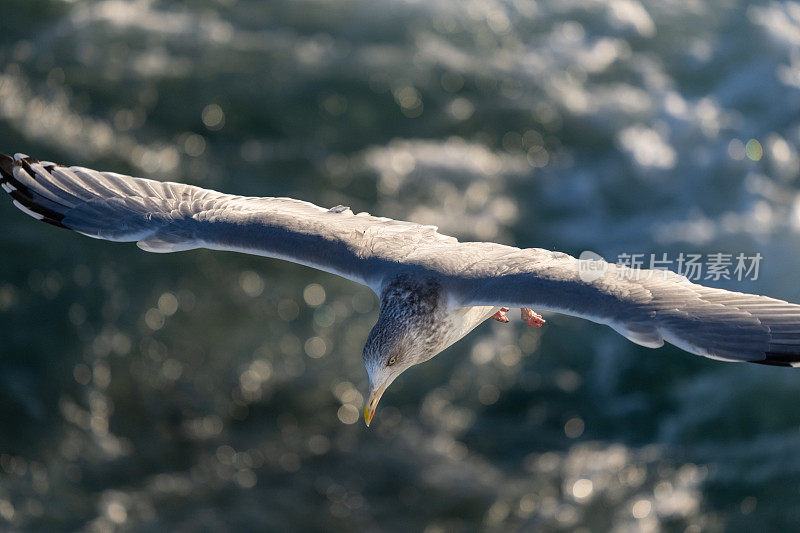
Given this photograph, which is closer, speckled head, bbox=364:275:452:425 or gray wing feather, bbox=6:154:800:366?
gray wing feather, bbox=6:154:800:366

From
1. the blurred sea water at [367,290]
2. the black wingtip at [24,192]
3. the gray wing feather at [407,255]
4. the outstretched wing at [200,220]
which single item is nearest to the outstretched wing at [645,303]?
the gray wing feather at [407,255]

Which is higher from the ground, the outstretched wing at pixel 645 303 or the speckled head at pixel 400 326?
the outstretched wing at pixel 645 303

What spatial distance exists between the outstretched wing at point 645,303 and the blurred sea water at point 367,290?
787cm

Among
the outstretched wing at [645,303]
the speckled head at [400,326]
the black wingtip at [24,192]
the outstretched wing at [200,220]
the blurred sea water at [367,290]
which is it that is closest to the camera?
the outstretched wing at [645,303]

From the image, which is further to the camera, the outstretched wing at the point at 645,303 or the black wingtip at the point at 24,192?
the black wingtip at the point at 24,192

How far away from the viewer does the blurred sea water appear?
15.4m

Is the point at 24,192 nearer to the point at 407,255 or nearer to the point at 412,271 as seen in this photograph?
the point at 407,255

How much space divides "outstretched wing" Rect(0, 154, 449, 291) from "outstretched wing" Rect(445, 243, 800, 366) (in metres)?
1.12

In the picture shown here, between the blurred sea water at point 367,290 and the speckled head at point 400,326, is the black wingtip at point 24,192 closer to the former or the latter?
the speckled head at point 400,326

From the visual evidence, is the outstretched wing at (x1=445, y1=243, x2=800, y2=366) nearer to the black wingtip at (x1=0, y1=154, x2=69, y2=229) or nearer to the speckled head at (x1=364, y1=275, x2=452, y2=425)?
the speckled head at (x1=364, y1=275, x2=452, y2=425)

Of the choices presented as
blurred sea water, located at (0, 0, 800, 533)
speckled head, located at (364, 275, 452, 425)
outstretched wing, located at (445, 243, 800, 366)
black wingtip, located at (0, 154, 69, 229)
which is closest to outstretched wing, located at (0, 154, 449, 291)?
black wingtip, located at (0, 154, 69, 229)

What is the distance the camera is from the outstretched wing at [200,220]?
9117 mm

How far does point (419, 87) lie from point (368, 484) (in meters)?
9.44

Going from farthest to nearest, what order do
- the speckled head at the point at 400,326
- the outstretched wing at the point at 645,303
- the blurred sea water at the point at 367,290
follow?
1. the blurred sea water at the point at 367,290
2. the speckled head at the point at 400,326
3. the outstretched wing at the point at 645,303
